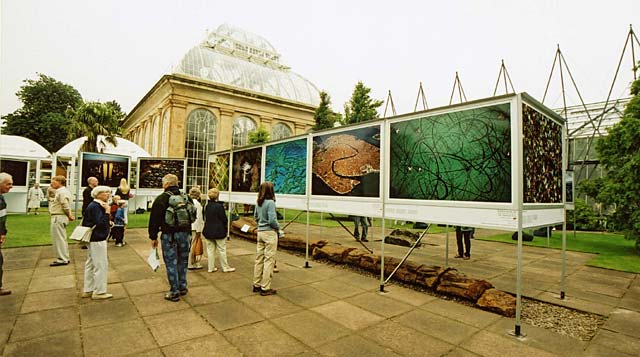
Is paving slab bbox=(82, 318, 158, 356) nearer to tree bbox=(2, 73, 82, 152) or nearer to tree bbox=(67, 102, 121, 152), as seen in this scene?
tree bbox=(67, 102, 121, 152)

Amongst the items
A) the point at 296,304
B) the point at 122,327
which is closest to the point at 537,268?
the point at 296,304

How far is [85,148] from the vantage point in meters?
23.6

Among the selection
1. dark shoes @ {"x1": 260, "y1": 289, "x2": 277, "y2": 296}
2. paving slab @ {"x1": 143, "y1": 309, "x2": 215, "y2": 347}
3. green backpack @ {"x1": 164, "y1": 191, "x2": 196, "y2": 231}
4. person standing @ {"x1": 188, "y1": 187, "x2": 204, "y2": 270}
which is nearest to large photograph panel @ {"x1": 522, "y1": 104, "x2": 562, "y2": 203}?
dark shoes @ {"x1": 260, "y1": 289, "x2": 277, "y2": 296}

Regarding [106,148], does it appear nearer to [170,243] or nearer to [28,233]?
[28,233]

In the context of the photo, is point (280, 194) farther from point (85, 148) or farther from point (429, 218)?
point (85, 148)

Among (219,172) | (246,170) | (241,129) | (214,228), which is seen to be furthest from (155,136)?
(214,228)

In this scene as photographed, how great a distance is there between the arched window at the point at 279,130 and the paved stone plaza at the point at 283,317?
3013cm

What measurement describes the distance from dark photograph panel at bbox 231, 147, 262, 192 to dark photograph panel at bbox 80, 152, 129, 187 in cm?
782

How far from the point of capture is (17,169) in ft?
57.2

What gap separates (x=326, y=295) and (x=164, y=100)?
30797 millimetres

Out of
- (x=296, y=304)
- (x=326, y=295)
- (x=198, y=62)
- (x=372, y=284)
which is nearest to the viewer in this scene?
(x=296, y=304)

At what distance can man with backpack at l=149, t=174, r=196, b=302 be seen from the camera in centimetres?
511

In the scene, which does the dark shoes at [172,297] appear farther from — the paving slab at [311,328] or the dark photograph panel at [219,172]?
the dark photograph panel at [219,172]

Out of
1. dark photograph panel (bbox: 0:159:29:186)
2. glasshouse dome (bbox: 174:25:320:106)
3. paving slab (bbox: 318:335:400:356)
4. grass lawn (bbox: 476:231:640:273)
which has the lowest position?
grass lawn (bbox: 476:231:640:273)
